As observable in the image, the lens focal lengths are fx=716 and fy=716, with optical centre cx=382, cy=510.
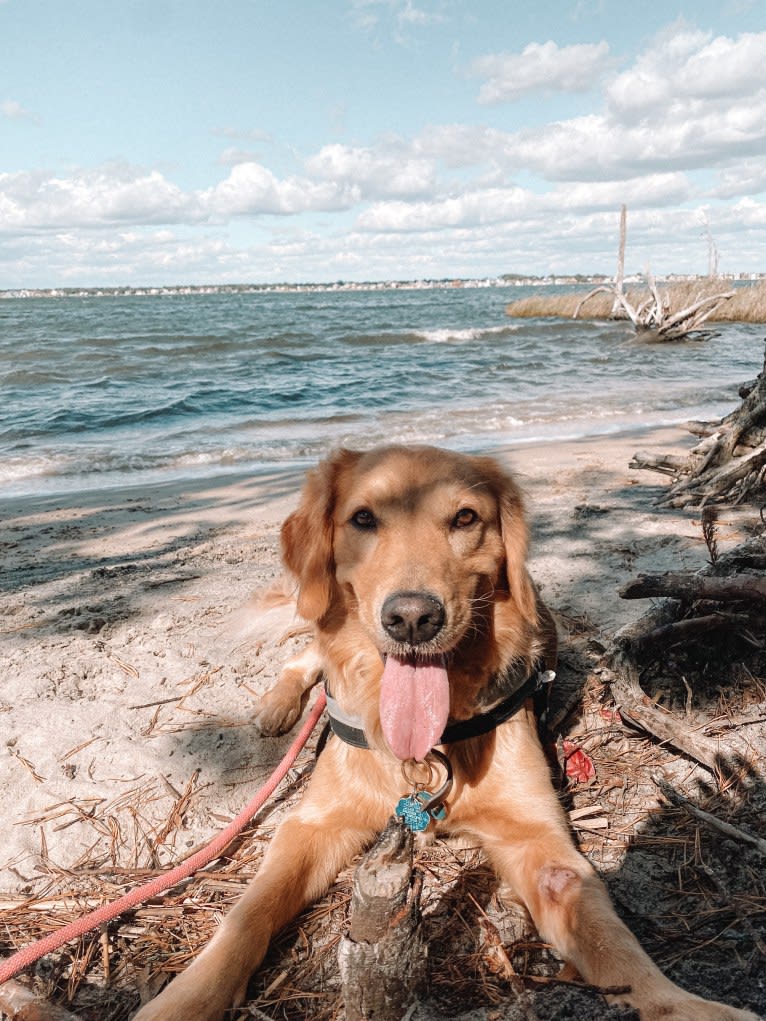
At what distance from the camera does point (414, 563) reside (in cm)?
252

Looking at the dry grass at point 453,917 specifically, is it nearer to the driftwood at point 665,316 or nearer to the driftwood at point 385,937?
the driftwood at point 385,937

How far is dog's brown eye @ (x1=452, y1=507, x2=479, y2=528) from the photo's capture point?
9.21ft

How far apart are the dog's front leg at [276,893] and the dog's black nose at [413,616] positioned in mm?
693

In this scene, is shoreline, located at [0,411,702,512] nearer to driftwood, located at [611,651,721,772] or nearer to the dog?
the dog

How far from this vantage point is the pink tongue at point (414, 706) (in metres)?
2.48

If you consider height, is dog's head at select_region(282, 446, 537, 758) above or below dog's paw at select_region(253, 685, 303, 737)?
above

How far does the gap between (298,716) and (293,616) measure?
781 millimetres

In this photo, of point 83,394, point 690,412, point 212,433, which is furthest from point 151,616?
point 83,394

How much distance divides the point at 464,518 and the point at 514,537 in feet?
0.82

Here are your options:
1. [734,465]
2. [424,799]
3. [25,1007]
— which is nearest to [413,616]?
[424,799]

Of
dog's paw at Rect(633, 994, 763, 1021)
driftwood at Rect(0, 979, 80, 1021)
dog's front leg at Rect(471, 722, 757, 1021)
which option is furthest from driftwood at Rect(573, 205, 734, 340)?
driftwood at Rect(0, 979, 80, 1021)

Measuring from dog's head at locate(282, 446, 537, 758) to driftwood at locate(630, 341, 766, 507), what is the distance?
3.37 m

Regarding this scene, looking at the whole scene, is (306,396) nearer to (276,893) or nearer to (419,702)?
(419,702)

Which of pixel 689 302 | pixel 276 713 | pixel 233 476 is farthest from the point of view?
pixel 689 302
